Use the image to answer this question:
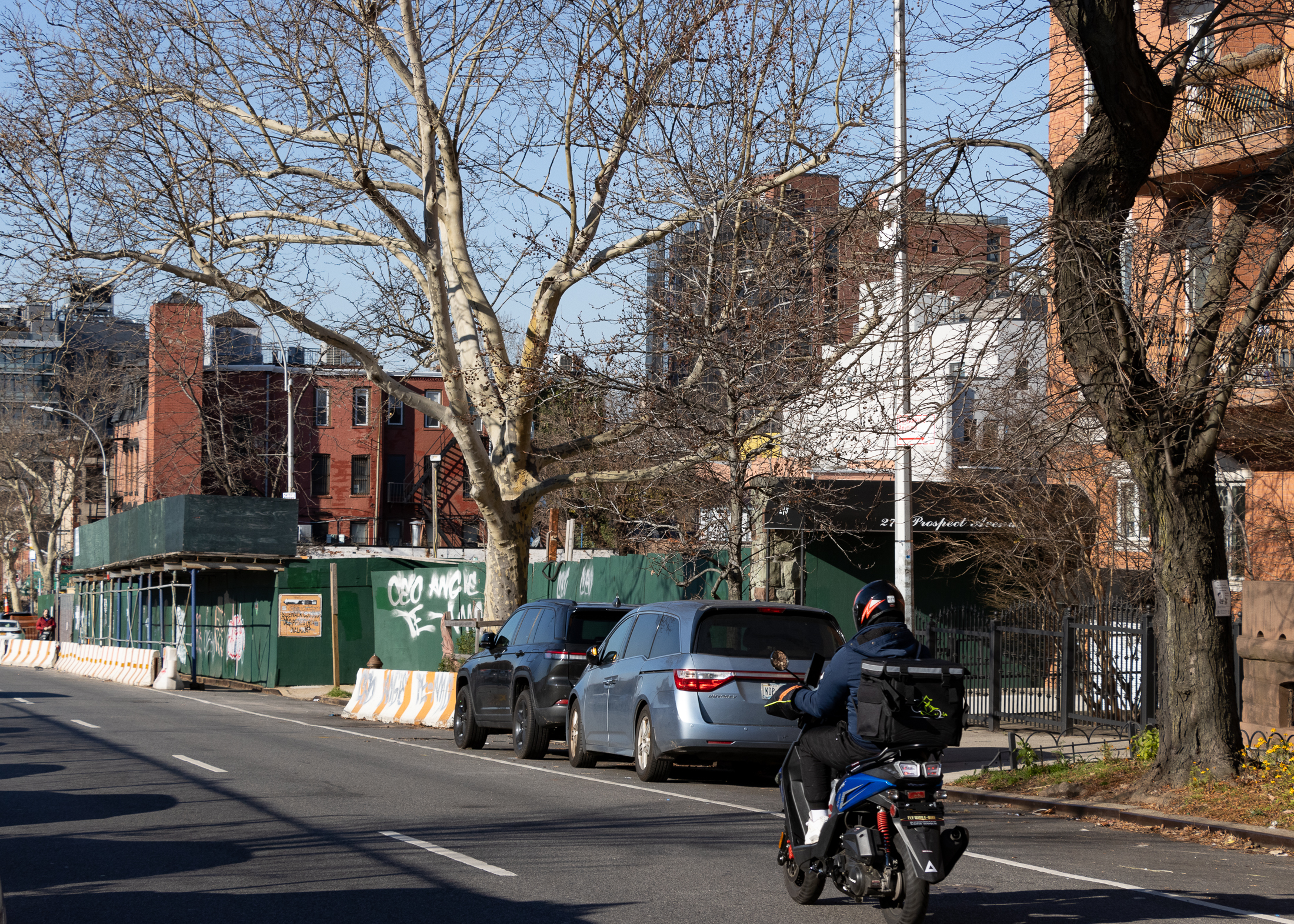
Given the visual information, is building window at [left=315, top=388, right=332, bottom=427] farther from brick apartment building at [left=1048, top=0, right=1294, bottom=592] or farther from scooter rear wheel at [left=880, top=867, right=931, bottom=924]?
scooter rear wheel at [left=880, top=867, right=931, bottom=924]

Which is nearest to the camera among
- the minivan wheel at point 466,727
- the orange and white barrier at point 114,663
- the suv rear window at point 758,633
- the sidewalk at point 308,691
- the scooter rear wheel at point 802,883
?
the scooter rear wheel at point 802,883

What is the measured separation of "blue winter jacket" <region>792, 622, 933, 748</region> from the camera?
23.1ft

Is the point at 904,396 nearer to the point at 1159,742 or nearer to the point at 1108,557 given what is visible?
the point at 1159,742

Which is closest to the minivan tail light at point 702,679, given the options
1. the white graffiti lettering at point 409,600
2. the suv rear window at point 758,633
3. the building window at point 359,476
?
the suv rear window at point 758,633

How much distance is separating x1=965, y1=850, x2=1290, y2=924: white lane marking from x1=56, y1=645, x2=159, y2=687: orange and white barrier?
102 ft

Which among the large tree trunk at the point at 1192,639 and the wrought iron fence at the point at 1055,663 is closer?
the large tree trunk at the point at 1192,639

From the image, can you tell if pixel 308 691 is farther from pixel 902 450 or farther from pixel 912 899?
pixel 912 899

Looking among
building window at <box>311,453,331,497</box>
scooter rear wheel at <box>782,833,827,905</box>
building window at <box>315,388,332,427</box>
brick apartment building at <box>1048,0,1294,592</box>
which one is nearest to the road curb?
brick apartment building at <box>1048,0,1294,592</box>

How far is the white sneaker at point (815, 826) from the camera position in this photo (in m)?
7.25

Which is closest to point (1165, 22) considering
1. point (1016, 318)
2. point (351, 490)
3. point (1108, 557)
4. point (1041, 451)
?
point (1016, 318)

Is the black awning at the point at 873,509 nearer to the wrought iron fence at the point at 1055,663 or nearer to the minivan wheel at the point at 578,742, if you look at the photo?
the wrought iron fence at the point at 1055,663

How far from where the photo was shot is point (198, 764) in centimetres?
1495

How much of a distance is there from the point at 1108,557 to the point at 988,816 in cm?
1061

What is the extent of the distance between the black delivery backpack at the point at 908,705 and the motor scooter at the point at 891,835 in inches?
4.7
